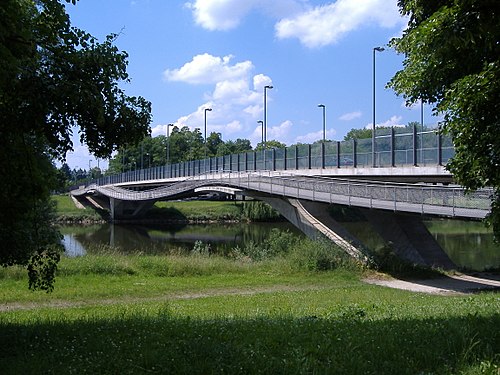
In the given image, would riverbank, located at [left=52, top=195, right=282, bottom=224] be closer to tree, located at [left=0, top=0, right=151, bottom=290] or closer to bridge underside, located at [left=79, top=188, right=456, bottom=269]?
bridge underside, located at [left=79, top=188, right=456, bottom=269]

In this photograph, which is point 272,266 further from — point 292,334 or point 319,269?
point 292,334

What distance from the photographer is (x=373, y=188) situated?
76.9 feet

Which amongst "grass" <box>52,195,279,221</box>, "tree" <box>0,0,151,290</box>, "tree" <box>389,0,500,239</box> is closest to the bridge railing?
"tree" <box>389,0,500,239</box>

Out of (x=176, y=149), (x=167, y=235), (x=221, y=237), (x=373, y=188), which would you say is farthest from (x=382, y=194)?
(x=176, y=149)

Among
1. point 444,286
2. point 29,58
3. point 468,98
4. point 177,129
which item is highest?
point 177,129

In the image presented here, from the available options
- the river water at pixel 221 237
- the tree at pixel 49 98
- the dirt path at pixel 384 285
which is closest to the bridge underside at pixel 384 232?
the river water at pixel 221 237

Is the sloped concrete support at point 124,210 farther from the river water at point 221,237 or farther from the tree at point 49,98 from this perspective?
the tree at point 49,98

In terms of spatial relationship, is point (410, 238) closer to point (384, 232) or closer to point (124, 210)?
point (384, 232)

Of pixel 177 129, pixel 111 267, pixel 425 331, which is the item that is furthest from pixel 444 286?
pixel 177 129

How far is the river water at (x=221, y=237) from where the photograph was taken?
3347 centimetres

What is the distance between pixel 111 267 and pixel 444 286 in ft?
41.3

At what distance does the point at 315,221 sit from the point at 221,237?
68.4 ft

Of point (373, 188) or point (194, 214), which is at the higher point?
point (373, 188)

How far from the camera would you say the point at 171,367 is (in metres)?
5.07
